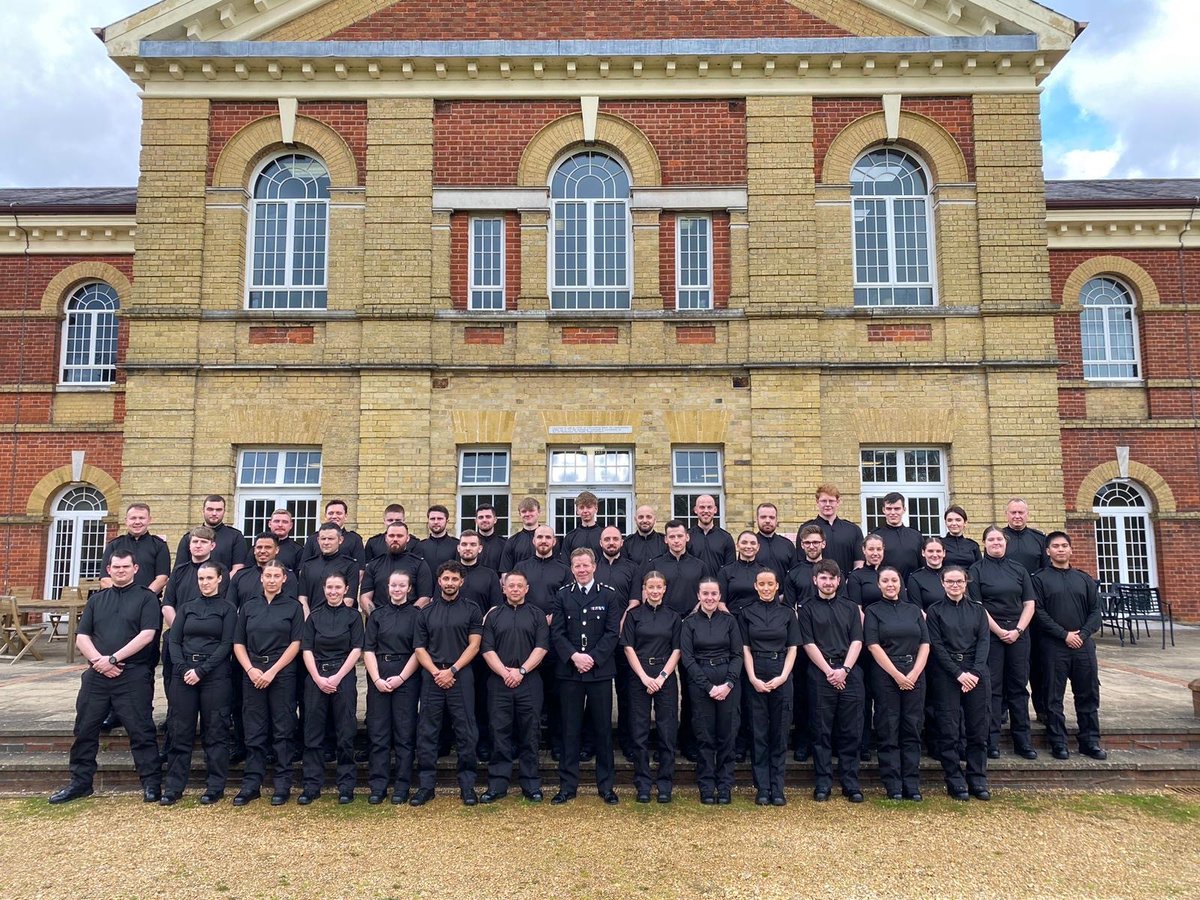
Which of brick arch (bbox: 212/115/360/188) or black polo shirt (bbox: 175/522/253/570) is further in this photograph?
brick arch (bbox: 212/115/360/188)

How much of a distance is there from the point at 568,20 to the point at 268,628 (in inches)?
391

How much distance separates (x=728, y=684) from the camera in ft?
20.8

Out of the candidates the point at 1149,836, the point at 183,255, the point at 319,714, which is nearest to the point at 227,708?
the point at 319,714

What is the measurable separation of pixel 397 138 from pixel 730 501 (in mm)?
7190

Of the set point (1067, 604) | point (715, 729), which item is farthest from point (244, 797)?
point (1067, 604)

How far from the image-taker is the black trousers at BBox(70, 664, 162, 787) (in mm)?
6488

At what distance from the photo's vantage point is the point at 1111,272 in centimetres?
1633

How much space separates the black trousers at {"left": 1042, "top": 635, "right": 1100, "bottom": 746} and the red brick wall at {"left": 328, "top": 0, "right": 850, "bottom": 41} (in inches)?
377

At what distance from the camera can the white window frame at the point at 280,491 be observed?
11750 mm

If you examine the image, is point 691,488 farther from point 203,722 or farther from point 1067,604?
point 203,722

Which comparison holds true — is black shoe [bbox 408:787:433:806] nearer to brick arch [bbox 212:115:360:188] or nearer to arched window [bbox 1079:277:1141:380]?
brick arch [bbox 212:115:360:188]

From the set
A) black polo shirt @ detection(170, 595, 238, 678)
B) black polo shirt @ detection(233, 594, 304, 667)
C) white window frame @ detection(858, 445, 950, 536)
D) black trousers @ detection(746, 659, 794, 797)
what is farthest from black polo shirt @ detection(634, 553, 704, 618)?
white window frame @ detection(858, 445, 950, 536)

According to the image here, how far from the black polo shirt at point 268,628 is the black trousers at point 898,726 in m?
4.68

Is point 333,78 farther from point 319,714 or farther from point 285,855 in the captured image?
point 285,855
